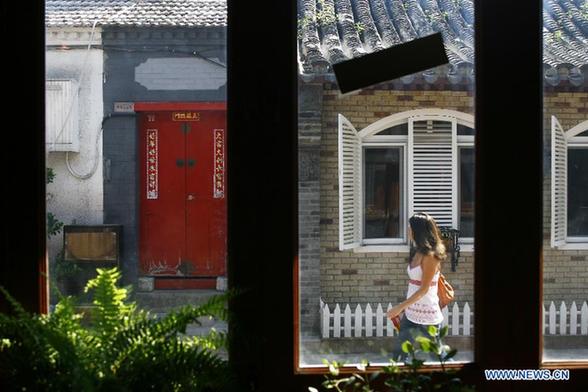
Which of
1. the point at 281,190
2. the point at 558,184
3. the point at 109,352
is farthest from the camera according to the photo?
the point at 558,184

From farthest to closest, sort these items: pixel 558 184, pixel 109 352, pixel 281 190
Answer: pixel 558 184 → pixel 281 190 → pixel 109 352

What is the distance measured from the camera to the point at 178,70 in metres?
2.39

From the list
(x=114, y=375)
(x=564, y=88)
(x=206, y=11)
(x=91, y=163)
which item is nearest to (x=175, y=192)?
(x=91, y=163)

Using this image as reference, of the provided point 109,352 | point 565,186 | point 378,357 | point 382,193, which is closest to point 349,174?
point 382,193

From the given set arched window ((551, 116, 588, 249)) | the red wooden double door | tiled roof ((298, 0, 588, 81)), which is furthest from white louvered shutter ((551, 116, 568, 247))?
the red wooden double door

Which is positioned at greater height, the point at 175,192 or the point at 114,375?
the point at 175,192

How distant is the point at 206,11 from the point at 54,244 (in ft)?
2.93

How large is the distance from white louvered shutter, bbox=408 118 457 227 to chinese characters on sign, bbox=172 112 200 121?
697 mm

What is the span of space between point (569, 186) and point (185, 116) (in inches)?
50.8

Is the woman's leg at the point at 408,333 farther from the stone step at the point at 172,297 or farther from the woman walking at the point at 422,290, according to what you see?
the stone step at the point at 172,297

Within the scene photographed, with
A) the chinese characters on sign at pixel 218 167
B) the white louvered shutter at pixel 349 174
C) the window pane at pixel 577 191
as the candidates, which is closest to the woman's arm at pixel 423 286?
the white louvered shutter at pixel 349 174

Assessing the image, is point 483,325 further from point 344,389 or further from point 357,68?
point 357,68

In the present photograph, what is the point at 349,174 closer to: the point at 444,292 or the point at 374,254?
the point at 374,254

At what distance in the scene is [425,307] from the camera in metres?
2.39
